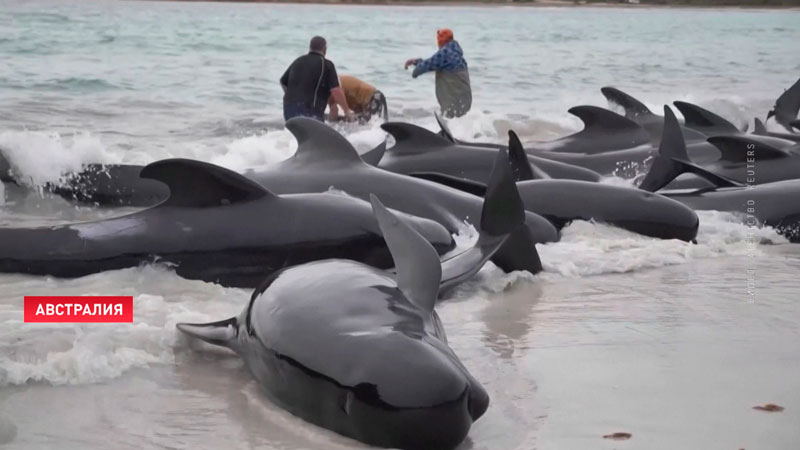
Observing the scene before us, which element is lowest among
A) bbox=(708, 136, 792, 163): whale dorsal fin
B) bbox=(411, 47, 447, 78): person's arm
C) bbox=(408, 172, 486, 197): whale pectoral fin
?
bbox=(411, 47, 447, 78): person's arm

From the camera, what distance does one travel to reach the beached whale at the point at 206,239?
21.2 ft

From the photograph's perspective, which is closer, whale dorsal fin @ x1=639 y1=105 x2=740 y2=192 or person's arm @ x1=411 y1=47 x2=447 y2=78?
whale dorsal fin @ x1=639 y1=105 x2=740 y2=192

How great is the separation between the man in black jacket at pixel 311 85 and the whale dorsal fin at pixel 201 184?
704 cm

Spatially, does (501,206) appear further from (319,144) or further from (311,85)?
(311,85)

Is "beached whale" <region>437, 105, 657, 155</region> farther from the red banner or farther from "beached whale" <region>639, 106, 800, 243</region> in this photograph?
the red banner

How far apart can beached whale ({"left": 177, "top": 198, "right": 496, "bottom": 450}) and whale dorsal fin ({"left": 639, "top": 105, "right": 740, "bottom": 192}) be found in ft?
17.3

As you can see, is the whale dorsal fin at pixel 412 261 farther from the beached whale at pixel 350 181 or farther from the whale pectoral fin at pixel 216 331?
the beached whale at pixel 350 181

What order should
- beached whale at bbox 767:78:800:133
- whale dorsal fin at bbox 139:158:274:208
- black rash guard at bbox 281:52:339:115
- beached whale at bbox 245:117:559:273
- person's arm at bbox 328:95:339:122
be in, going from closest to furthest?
whale dorsal fin at bbox 139:158:274:208 → beached whale at bbox 245:117:559:273 → black rash guard at bbox 281:52:339:115 → person's arm at bbox 328:95:339:122 → beached whale at bbox 767:78:800:133

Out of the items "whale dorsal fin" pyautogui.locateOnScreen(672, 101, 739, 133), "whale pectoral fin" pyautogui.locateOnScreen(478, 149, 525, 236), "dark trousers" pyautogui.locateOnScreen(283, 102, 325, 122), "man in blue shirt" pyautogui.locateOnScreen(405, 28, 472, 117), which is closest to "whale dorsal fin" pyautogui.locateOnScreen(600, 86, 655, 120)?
"whale dorsal fin" pyautogui.locateOnScreen(672, 101, 739, 133)

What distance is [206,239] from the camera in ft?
21.5

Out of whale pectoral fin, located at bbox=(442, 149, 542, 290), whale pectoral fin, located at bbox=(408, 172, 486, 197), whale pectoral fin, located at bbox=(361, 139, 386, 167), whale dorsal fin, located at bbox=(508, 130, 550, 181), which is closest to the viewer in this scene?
whale pectoral fin, located at bbox=(442, 149, 542, 290)

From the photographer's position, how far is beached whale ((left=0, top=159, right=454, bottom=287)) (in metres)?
6.47

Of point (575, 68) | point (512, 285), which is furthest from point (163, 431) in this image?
point (575, 68)

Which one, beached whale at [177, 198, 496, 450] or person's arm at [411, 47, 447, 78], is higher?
beached whale at [177, 198, 496, 450]
